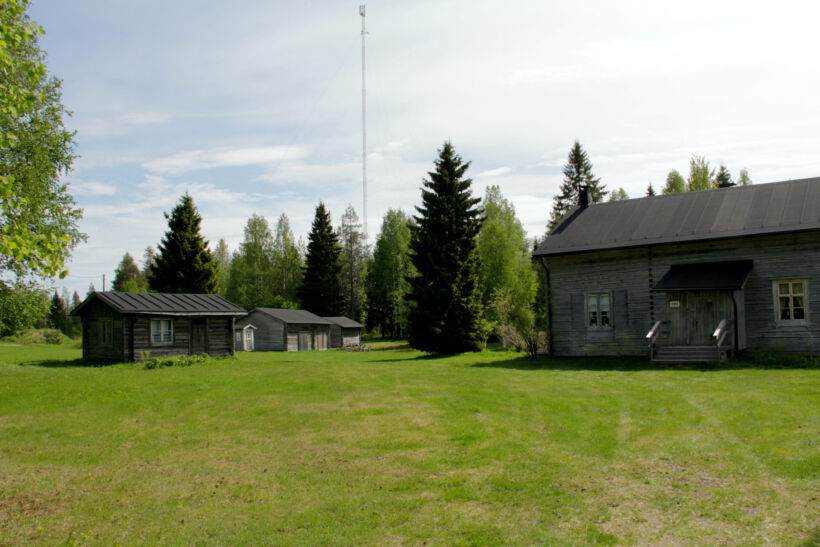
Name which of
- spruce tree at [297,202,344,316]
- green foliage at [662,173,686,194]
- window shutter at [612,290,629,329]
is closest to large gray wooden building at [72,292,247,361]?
window shutter at [612,290,629,329]

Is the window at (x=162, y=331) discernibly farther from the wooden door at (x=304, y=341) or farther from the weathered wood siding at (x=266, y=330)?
the wooden door at (x=304, y=341)

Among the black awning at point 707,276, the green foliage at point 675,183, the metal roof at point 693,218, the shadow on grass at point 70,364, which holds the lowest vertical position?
the shadow on grass at point 70,364

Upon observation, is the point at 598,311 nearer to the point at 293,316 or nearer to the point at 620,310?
the point at 620,310

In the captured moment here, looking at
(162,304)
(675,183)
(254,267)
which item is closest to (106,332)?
(162,304)

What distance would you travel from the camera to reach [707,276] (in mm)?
22406

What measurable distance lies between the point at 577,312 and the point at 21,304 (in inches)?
1049

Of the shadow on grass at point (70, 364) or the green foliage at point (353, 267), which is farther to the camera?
the green foliage at point (353, 267)

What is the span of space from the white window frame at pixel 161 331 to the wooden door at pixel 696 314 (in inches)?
1026

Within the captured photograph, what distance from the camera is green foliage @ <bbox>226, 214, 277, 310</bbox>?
72375 millimetres

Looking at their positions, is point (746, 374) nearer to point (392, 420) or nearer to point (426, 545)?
point (392, 420)

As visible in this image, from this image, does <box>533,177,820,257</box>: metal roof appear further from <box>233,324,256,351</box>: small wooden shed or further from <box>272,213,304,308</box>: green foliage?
<box>272,213,304,308</box>: green foliage

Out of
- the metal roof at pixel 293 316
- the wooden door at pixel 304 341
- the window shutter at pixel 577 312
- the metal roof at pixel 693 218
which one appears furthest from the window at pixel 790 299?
the wooden door at pixel 304 341

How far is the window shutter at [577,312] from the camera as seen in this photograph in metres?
26.7

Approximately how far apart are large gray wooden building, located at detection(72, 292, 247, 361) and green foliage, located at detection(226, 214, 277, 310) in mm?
36569
